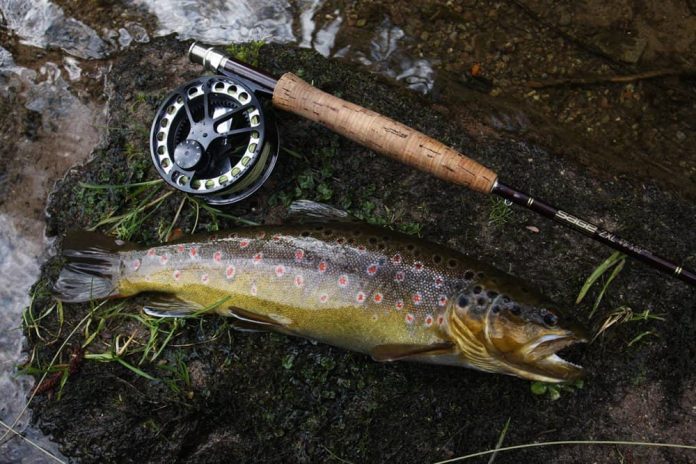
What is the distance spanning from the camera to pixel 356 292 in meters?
2.83

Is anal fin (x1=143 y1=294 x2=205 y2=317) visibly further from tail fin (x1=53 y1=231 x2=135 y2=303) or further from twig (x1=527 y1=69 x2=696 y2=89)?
twig (x1=527 y1=69 x2=696 y2=89)

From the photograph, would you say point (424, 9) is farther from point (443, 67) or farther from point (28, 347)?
point (28, 347)

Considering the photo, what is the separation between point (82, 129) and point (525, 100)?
299 cm

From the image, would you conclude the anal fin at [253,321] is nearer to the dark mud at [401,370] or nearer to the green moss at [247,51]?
the dark mud at [401,370]

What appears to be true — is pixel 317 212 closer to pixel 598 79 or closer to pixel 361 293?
pixel 361 293

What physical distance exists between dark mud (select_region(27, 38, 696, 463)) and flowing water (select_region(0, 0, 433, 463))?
32cm

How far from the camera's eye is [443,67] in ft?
12.7

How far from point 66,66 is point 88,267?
1572mm

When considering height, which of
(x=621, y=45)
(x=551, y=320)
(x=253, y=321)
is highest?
(x=621, y=45)

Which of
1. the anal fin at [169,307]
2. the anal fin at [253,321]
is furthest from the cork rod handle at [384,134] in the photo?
the anal fin at [169,307]

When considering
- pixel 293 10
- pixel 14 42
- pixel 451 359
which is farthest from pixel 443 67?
pixel 14 42

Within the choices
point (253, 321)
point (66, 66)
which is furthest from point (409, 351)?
point (66, 66)

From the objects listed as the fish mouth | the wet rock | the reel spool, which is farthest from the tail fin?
the wet rock

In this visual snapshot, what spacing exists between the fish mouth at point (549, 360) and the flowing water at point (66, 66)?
1912mm
